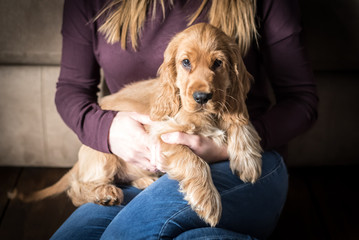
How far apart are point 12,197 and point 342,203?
227cm

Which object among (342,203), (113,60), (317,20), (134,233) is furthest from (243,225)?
(317,20)

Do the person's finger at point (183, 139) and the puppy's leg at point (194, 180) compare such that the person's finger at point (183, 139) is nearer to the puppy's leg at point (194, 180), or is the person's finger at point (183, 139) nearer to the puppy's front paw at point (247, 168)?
the puppy's leg at point (194, 180)

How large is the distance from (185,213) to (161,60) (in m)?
0.78

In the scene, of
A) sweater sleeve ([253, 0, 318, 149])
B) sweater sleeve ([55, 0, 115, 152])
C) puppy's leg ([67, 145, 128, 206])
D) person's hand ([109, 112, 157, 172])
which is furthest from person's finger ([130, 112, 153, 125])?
sweater sleeve ([253, 0, 318, 149])

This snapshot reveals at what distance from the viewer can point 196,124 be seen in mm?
1503

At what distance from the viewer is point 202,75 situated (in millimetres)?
1290

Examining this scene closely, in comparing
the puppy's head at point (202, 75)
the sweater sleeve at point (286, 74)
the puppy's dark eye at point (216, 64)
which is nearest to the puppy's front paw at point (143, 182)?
the puppy's head at point (202, 75)

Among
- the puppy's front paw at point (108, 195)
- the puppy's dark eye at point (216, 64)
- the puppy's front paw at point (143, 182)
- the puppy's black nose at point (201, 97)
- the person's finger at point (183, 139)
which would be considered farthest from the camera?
the puppy's front paw at point (143, 182)

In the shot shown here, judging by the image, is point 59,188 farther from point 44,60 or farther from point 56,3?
point 56,3

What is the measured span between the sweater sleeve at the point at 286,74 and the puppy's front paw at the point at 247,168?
6.3 inches

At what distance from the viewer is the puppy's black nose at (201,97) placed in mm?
1235

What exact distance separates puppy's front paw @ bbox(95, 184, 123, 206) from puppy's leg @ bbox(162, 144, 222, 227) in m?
0.30

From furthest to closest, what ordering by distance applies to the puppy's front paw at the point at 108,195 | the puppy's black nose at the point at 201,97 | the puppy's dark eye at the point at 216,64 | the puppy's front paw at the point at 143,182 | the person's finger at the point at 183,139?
1. the puppy's front paw at the point at 143,182
2. the puppy's front paw at the point at 108,195
3. the person's finger at the point at 183,139
4. the puppy's dark eye at the point at 216,64
5. the puppy's black nose at the point at 201,97

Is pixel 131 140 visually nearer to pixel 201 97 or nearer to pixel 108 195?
pixel 108 195
